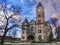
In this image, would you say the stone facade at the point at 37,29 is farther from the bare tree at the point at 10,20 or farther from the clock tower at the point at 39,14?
the bare tree at the point at 10,20

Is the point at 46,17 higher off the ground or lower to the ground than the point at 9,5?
lower

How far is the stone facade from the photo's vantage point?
10.5 feet

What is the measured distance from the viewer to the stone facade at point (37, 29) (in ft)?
10.5

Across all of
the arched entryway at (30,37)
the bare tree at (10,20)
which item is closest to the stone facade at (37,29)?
the arched entryway at (30,37)

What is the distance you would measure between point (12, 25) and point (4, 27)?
154 millimetres

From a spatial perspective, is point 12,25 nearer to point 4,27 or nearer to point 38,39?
point 4,27

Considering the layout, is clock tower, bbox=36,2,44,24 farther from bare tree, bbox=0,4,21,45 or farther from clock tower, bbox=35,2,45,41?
bare tree, bbox=0,4,21,45

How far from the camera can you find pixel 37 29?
10.6ft

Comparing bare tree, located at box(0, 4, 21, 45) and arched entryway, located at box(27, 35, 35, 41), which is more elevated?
bare tree, located at box(0, 4, 21, 45)

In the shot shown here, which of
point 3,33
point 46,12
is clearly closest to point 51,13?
point 46,12

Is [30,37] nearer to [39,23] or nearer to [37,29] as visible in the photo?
Answer: [37,29]

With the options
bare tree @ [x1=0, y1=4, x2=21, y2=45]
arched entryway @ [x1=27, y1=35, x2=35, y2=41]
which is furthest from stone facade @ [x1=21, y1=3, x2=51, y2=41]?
bare tree @ [x1=0, y1=4, x2=21, y2=45]

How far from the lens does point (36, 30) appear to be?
324cm

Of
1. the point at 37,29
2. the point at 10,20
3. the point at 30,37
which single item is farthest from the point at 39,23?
the point at 10,20
